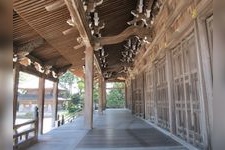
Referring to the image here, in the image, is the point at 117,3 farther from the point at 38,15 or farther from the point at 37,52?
the point at 37,52

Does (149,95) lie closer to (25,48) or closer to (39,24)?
(25,48)

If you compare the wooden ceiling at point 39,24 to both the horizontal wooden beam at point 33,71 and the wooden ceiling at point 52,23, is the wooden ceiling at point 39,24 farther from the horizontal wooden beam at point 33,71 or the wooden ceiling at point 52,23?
the horizontal wooden beam at point 33,71

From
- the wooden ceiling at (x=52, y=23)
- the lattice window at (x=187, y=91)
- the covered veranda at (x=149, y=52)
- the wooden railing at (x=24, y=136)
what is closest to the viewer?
the covered veranda at (x=149, y=52)

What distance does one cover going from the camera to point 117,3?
18.7ft

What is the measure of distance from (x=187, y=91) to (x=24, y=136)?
357 centimetres

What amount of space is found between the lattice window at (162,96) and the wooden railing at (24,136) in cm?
323

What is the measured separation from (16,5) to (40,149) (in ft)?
8.66

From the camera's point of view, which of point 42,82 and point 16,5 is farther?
point 42,82

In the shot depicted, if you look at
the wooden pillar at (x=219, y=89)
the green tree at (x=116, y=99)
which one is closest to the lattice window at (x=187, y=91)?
the wooden pillar at (x=219, y=89)

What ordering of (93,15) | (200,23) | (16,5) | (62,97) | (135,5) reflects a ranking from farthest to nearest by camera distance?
(62,97) < (135,5) < (93,15) < (16,5) < (200,23)

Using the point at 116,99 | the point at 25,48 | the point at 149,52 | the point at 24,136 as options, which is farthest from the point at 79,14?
the point at 116,99

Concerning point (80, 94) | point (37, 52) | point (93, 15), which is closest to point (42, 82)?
point (37, 52)

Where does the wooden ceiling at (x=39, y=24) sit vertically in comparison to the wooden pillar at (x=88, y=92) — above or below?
above

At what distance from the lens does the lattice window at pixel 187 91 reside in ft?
11.0
